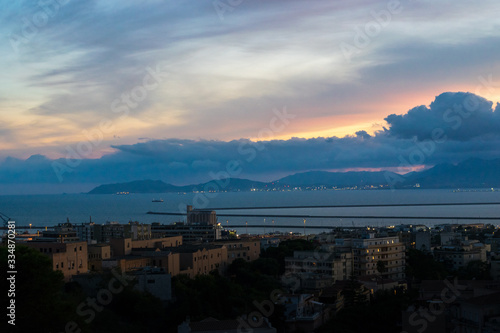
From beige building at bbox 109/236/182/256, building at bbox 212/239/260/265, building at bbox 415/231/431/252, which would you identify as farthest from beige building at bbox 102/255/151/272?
building at bbox 415/231/431/252

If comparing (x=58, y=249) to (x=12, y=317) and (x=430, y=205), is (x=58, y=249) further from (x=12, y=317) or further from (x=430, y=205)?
(x=430, y=205)

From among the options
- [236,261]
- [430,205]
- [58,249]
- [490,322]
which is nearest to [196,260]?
[236,261]

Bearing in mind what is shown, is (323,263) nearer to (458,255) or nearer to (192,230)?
(458,255)

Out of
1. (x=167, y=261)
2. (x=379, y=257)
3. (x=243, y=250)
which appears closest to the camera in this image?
(x=167, y=261)

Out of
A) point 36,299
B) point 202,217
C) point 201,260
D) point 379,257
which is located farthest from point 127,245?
point 202,217

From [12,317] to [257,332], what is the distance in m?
5.73

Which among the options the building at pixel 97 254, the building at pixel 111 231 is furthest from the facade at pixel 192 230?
the building at pixel 97 254

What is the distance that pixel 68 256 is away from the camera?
23.4 m

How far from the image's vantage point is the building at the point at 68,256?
22812 mm

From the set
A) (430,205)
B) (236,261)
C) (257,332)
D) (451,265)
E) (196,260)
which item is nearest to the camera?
(257,332)

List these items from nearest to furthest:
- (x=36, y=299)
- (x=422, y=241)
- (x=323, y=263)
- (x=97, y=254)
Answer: (x=36, y=299) → (x=97, y=254) → (x=323, y=263) → (x=422, y=241)

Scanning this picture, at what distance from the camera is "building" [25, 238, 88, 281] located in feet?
74.8

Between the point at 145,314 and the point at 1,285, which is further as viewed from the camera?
the point at 145,314

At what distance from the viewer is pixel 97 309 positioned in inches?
729
